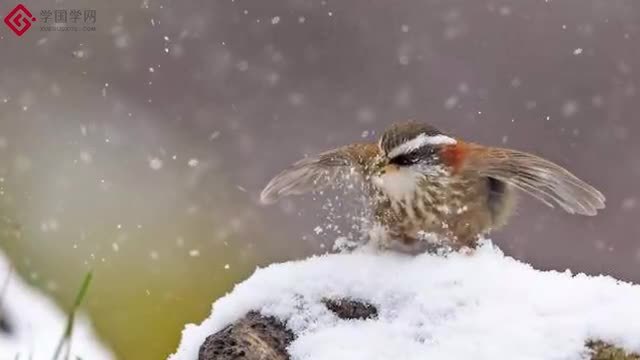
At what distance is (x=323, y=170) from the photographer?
3.42 metres

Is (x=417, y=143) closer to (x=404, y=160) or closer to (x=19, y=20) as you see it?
(x=404, y=160)

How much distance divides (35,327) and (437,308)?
8.82 feet

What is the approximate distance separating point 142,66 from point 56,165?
34.8 inches

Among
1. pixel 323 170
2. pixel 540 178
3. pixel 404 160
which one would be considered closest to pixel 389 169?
pixel 404 160

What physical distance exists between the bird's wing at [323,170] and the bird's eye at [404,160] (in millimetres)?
94

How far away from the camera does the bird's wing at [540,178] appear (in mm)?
3185

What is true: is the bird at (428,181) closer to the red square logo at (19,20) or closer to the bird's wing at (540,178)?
the bird's wing at (540,178)

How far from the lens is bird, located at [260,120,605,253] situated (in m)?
3.18

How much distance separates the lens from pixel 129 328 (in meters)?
5.63

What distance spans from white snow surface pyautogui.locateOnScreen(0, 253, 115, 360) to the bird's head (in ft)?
4.56

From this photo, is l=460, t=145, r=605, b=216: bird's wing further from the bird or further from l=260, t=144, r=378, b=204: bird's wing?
l=260, t=144, r=378, b=204: bird's wing

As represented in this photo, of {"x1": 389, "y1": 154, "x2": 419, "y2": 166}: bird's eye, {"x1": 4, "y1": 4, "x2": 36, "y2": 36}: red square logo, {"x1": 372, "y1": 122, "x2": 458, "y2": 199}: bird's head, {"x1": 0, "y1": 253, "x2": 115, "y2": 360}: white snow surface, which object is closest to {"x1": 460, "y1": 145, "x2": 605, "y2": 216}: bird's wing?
{"x1": 372, "y1": 122, "x2": 458, "y2": 199}: bird's head

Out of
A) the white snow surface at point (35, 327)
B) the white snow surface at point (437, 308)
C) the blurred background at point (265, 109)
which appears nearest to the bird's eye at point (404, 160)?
the white snow surface at point (437, 308)

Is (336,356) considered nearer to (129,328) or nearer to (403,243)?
(403,243)
